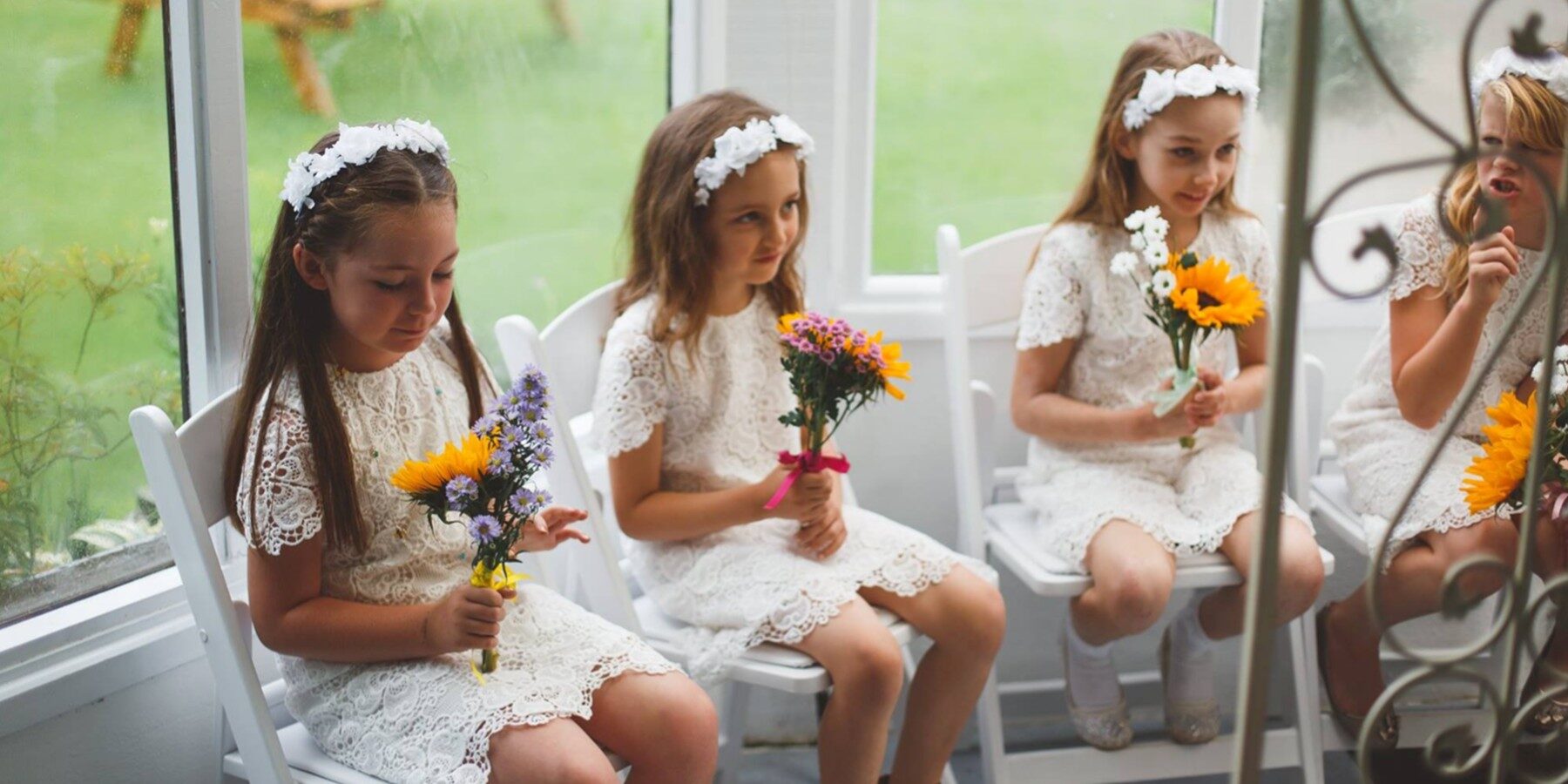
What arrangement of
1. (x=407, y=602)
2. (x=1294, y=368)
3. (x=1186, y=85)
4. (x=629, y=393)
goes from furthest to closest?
(x=1186, y=85) → (x=629, y=393) → (x=407, y=602) → (x=1294, y=368)

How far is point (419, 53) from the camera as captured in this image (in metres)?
2.25

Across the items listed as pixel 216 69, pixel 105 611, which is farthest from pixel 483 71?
pixel 105 611

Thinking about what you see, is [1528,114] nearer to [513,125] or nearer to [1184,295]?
[1184,295]

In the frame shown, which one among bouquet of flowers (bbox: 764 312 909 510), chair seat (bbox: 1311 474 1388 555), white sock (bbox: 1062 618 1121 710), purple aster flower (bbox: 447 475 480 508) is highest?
bouquet of flowers (bbox: 764 312 909 510)

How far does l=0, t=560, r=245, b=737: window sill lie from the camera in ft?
5.45

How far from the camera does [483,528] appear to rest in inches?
61.7

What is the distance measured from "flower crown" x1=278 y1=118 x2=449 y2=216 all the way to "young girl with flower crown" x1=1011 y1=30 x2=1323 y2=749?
1180 mm

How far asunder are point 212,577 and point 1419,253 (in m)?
1.90

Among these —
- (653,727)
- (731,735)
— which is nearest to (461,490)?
(653,727)

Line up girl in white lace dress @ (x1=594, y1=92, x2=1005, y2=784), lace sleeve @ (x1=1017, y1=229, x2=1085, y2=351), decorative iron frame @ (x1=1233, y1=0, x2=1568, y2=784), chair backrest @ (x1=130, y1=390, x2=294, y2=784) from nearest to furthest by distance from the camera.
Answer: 1. decorative iron frame @ (x1=1233, y1=0, x2=1568, y2=784)
2. chair backrest @ (x1=130, y1=390, x2=294, y2=784)
3. girl in white lace dress @ (x1=594, y1=92, x2=1005, y2=784)
4. lace sleeve @ (x1=1017, y1=229, x2=1085, y2=351)

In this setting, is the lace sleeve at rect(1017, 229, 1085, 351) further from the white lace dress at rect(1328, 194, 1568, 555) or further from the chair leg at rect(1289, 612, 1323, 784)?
the chair leg at rect(1289, 612, 1323, 784)

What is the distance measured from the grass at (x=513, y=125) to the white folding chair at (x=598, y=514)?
9.3 inches

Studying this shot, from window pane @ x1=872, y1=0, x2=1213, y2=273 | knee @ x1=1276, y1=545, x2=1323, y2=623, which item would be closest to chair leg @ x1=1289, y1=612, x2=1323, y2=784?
knee @ x1=1276, y1=545, x2=1323, y2=623

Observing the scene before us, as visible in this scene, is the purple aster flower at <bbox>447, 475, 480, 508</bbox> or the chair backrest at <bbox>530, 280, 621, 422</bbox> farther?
the chair backrest at <bbox>530, 280, 621, 422</bbox>
